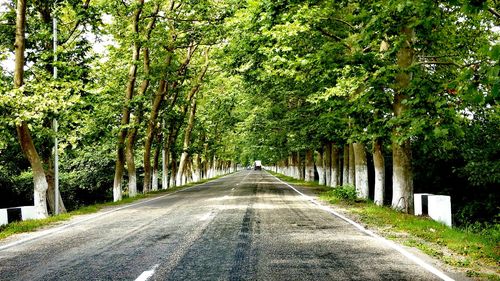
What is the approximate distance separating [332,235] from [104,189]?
37888mm

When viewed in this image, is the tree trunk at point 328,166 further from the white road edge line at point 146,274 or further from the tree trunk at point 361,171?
the white road edge line at point 146,274

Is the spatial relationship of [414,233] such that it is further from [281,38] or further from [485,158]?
[485,158]

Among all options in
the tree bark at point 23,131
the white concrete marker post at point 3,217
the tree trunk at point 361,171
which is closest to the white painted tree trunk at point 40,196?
the tree bark at point 23,131

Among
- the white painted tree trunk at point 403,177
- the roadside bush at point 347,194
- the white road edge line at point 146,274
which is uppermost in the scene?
the white painted tree trunk at point 403,177

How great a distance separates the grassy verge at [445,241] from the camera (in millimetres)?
6926

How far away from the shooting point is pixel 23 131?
15.0m

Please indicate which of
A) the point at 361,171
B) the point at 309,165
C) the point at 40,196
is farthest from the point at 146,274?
the point at 309,165

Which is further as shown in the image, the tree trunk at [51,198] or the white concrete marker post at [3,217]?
the tree trunk at [51,198]

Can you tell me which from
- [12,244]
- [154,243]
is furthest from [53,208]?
[154,243]

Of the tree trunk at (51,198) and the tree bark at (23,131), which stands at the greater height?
the tree bark at (23,131)

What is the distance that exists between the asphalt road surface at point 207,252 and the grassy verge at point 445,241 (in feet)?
2.28

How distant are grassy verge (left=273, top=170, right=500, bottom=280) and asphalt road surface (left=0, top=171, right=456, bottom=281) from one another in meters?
0.69

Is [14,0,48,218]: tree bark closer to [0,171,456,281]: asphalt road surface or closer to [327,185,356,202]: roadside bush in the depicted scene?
[0,171,456,281]: asphalt road surface

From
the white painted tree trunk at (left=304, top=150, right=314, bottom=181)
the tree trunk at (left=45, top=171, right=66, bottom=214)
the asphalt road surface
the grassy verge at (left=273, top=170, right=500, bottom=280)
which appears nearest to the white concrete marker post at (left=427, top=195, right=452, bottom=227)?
the grassy verge at (left=273, top=170, right=500, bottom=280)
